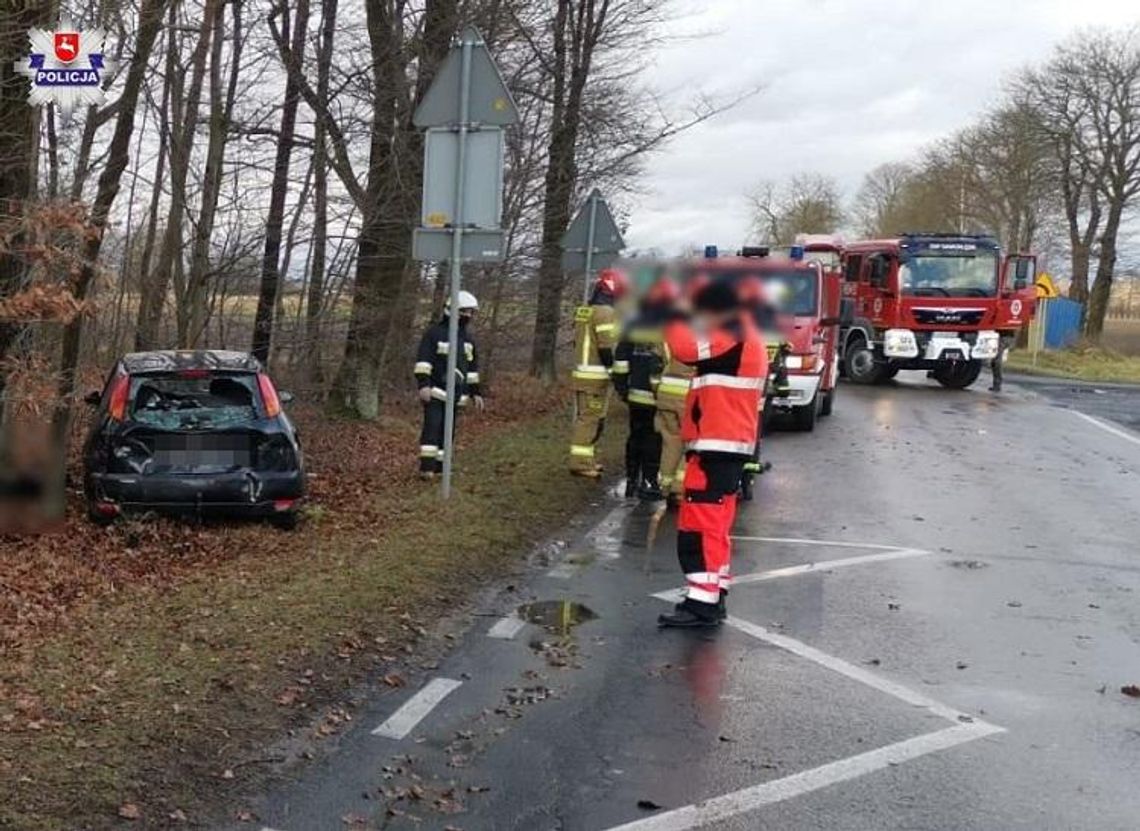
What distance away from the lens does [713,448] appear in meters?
5.90

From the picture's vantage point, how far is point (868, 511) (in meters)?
9.80

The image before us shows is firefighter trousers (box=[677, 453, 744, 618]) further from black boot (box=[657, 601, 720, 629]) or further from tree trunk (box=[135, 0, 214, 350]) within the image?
tree trunk (box=[135, 0, 214, 350])

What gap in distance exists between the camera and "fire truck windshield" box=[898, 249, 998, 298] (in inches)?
878

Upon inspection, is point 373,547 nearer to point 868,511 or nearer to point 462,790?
point 462,790

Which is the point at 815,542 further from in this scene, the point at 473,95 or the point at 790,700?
the point at 473,95

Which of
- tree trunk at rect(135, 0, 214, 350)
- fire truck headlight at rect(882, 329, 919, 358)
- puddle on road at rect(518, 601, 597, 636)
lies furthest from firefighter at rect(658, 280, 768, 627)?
fire truck headlight at rect(882, 329, 919, 358)

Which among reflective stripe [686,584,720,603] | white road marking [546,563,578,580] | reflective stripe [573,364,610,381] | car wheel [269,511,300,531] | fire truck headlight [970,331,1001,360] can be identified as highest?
fire truck headlight [970,331,1001,360]

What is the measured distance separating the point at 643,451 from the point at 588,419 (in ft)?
2.28

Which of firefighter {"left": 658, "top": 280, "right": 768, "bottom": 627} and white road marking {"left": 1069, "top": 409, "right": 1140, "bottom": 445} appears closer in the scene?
firefighter {"left": 658, "top": 280, "right": 768, "bottom": 627}

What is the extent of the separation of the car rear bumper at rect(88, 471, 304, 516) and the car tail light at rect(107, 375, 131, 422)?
1.37 ft

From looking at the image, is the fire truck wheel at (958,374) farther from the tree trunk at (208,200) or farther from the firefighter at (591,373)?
the tree trunk at (208,200)

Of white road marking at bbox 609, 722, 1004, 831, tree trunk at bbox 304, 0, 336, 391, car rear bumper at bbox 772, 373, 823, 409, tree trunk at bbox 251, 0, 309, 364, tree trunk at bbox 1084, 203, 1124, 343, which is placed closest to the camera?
white road marking at bbox 609, 722, 1004, 831

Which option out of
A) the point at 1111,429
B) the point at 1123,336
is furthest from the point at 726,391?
the point at 1123,336

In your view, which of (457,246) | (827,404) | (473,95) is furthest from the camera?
(827,404)
